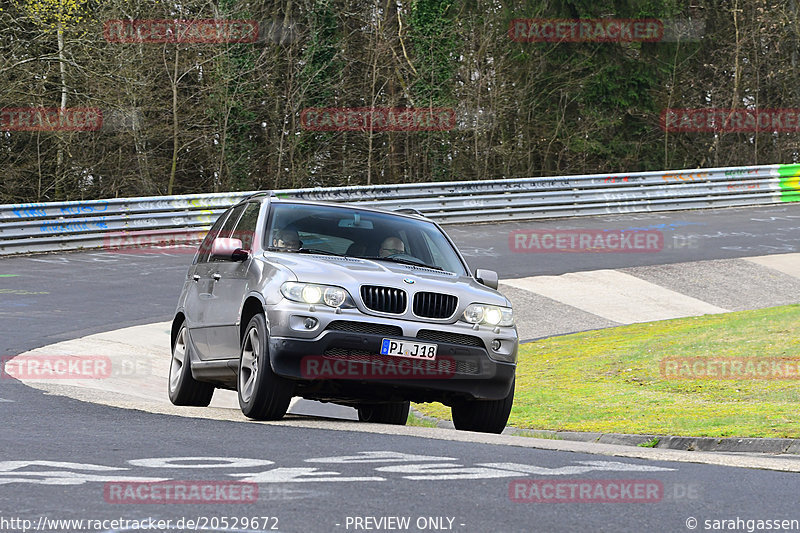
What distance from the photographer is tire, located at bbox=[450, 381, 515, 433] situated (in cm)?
984

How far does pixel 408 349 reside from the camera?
8.92 metres

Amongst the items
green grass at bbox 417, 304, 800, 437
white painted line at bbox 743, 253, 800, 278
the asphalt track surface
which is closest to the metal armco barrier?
white painted line at bbox 743, 253, 800, 278

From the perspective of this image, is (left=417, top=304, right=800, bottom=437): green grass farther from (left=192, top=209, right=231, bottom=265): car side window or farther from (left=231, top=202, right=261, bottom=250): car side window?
(left=231, top=202, right=261, bottom=250): car side window

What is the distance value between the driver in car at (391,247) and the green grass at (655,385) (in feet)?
8.55

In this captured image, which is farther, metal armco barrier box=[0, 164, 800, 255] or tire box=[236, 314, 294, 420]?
metal armco barrier box=[0, 164, 800, 255]

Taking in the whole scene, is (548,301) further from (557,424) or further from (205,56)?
(205,56)

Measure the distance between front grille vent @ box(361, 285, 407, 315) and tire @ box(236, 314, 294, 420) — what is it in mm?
792

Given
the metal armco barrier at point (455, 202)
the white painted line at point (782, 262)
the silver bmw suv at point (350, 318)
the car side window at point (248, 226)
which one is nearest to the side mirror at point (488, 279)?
the silver bmw suv at point (350, 318)

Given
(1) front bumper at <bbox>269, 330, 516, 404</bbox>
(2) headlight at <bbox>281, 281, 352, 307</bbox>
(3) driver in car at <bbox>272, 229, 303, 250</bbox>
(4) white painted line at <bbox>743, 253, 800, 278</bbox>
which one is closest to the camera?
(1) front bumper at <bbox>269, 330, 516, 404</bbox>

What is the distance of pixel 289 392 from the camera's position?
30.0ft

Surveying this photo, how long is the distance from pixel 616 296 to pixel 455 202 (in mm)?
8532

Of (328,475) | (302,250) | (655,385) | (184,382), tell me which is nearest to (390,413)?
(184,382)

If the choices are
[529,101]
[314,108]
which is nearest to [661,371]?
[314,108]

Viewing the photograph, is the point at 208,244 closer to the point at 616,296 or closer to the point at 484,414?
the point at 484,414
